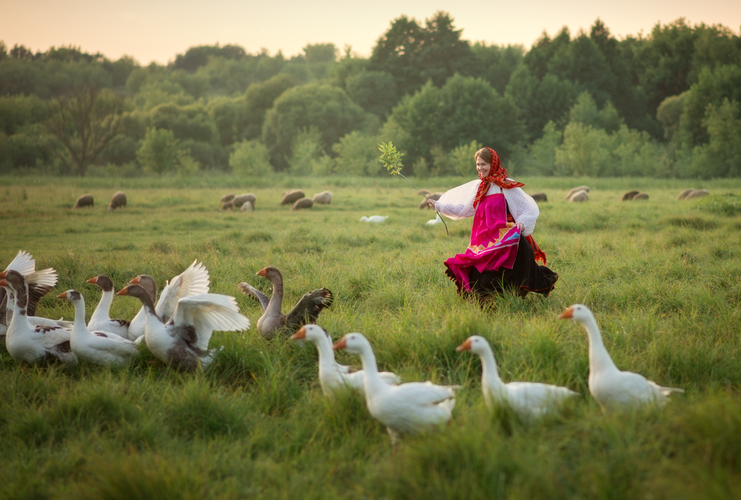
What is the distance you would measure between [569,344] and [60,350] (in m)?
4.17

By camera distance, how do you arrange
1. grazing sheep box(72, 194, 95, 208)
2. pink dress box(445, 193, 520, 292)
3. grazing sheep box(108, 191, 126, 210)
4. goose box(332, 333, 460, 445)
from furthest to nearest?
1. grazing sheep box(72, 194, 95, 208)
2. grazing sheep box(108, 191, 126, 210)
3. pink dress box(445, 193, 520, 292)
4. goose box(332, 333, 460, 445)

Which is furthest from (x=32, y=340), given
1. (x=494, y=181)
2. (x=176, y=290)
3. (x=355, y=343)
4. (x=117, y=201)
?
(x=117, y=201)

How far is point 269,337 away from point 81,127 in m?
41.8

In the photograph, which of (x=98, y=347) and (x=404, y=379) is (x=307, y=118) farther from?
(x=404, y=379)

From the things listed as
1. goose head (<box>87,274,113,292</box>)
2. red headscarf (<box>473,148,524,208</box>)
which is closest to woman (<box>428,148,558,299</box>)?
red headscarf (<box>473,148,524,208</box>)

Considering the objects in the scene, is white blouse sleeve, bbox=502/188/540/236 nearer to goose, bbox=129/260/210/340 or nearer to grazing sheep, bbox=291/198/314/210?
goose, bbox=129/260/210/340

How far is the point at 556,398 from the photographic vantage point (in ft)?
9.45

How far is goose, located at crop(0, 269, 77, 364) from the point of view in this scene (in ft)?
13.8

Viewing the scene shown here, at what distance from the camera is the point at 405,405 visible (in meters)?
2.78

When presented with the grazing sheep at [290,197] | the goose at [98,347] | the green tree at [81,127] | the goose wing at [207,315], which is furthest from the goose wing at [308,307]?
the green tree at [81,127]

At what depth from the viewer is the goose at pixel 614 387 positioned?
9.50 ft

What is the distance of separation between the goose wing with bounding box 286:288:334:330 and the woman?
5.37 feet

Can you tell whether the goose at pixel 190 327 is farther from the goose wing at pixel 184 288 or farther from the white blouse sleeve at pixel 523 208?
the white blouse sleeve at pixel 523 208

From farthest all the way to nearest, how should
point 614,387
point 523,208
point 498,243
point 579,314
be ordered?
point 523,208 < point 498,243 < point 579,314 < point 614,387
